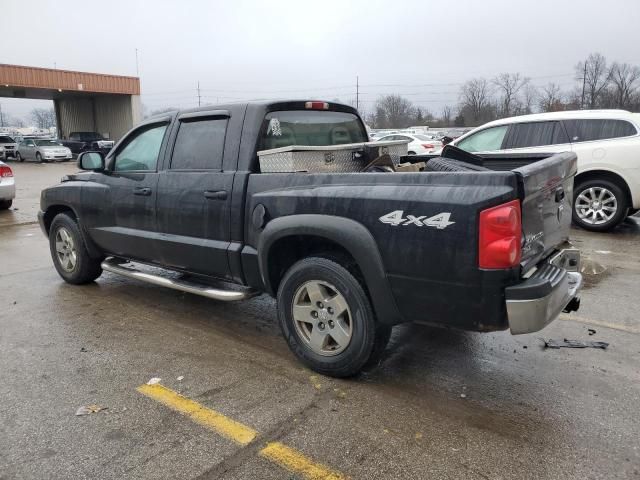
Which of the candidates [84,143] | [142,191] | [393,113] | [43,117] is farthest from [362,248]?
[43,117]

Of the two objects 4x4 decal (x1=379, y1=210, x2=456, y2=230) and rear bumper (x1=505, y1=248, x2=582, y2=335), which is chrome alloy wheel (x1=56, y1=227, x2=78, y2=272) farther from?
rear bumper (x1=505, y1=248, x2=582, y2=335)

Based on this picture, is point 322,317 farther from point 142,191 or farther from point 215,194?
point 142,191

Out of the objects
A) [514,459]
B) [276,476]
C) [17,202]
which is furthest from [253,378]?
[17,202]

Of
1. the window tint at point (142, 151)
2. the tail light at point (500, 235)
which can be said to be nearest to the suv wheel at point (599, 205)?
the tail light at point (500, 235)

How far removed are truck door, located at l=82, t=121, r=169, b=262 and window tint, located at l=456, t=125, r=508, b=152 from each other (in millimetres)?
6236

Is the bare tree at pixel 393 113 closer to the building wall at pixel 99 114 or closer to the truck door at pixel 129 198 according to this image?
the building wall at pixel 99 114

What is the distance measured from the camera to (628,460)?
8.81ft

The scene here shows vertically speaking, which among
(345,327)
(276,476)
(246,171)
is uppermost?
(246,171)

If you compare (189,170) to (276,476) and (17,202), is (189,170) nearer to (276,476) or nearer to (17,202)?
(276,476)

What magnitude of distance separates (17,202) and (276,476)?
1402 centimetres

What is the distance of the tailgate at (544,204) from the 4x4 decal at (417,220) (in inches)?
16.3

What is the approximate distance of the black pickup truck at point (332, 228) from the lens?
2.84m

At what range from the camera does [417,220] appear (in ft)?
9.80

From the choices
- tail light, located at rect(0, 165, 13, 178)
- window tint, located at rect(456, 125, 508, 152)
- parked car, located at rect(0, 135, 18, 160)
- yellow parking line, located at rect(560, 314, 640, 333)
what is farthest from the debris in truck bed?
parked car, located at rect(0, 135, 18, 160)
